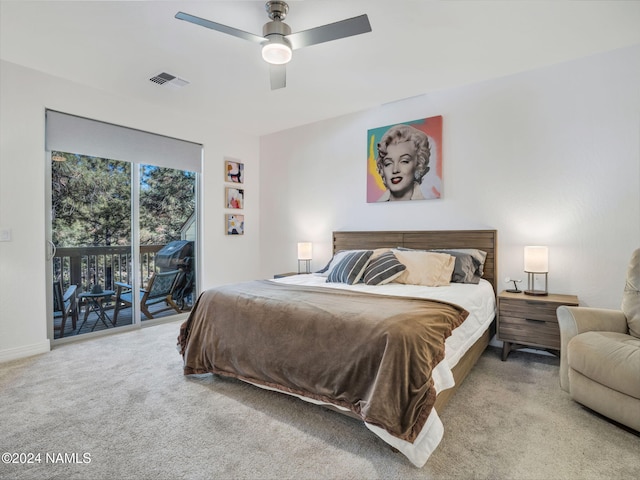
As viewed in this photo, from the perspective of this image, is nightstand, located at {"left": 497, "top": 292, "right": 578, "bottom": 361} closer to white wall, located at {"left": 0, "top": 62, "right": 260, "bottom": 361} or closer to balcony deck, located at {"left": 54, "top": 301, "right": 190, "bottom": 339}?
balcony deck, located at {"left": 54, "top": 301, "right": 190, "bottom": 339}

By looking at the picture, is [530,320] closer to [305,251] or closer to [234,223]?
[305,251]

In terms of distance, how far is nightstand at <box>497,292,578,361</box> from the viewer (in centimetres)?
271

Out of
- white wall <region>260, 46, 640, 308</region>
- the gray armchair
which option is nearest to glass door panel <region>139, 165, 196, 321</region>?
white wall <region>260, 46, 640, 308</region>

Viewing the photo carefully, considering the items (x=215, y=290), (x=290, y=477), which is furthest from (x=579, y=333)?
(x=215, y=290)

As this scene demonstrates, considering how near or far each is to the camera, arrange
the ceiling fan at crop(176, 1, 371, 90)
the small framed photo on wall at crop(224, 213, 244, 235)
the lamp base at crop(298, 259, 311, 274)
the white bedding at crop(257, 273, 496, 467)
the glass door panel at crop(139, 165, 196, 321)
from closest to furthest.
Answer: the white bedding at crop(257, 273, 496, 467) < the ceiling fan at crop(176, 1, 371, 90) < the glass door panel at crop(139, 165, 196, 321) < the lamp base at crop(298, 259, 311, 274) < the small framed photo on wall at crop(224, 213, 244, 235)

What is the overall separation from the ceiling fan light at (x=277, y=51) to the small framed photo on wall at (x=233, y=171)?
268cm

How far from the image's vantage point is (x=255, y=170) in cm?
528

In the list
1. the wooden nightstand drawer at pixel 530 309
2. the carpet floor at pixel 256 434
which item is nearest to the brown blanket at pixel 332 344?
the carpet floor at pixel 256 434

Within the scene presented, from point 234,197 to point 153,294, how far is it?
1706mm

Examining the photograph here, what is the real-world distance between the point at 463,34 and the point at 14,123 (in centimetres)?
390

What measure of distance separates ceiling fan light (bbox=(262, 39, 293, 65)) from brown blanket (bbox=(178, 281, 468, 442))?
1.64 meters

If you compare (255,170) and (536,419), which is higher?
(255,170)

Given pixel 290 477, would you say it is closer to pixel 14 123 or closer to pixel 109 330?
pixel 109 330

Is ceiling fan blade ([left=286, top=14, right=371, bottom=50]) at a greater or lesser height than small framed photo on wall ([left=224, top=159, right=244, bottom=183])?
greater
